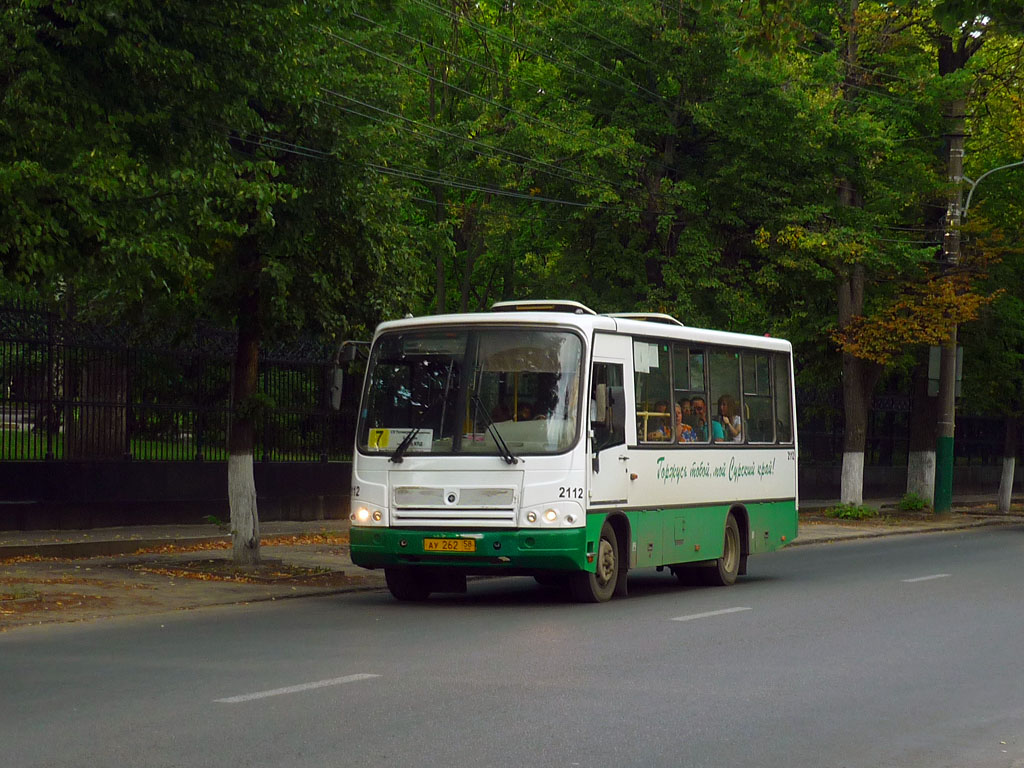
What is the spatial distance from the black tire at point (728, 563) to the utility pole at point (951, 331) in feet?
56.1

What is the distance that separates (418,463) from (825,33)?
25.0 metres

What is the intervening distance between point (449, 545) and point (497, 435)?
118cm

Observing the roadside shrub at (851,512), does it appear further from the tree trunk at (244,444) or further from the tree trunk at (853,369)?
the tree trunk at (244,444)

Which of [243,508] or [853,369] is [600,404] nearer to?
[243,508]

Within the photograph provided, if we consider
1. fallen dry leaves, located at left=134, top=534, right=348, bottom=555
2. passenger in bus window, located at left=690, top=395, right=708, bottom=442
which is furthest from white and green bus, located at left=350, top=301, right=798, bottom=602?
fallen dry leaves, located at left=134, top=534, right=348, bottom=555

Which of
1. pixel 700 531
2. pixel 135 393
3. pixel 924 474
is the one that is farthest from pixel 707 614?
pixel 924 474

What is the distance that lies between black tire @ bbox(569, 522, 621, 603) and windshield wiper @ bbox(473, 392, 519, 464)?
1.38 m

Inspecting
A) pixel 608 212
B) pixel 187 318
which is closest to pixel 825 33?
pixel 608 212

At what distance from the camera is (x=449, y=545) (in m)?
15.8

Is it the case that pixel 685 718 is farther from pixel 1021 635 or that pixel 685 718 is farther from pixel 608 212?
pixel 608 212

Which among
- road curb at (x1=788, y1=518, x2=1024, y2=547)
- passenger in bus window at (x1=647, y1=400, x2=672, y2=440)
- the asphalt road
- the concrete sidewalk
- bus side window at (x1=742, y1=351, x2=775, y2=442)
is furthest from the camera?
road curb at (x1=788, y1=518, x2=1024, y2=547)

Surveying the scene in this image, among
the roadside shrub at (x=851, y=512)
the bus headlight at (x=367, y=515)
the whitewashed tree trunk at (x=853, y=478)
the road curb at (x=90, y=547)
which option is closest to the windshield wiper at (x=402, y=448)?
the bus headlight at (x=367, y=515)

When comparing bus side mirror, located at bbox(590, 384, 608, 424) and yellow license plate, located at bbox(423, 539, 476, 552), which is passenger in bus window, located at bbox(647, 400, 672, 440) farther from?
yellow license plate, located at bbox(423, 539, 476, 552)

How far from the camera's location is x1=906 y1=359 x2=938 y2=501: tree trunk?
39.3 metres
